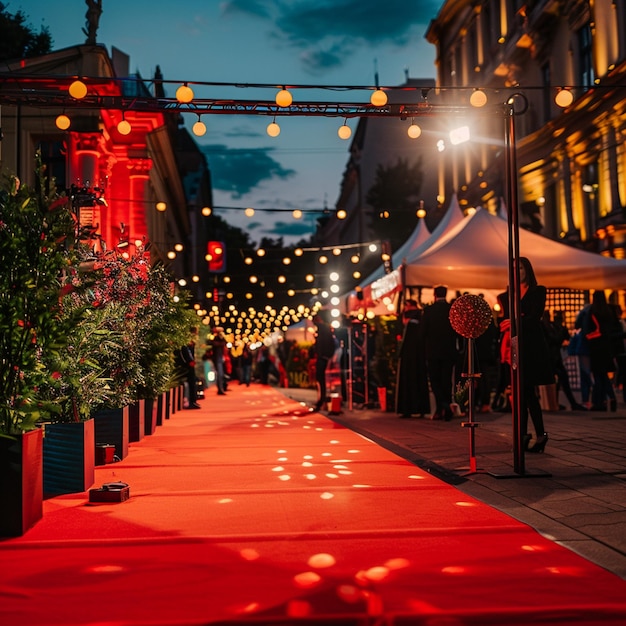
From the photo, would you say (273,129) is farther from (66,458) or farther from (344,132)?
(66,458)

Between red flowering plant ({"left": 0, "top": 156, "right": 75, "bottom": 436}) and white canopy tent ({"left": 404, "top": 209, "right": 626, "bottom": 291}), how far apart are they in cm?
1047

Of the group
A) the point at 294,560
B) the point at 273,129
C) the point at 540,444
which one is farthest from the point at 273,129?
the point at 294,560

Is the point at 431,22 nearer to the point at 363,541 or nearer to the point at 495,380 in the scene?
the point at 495,380

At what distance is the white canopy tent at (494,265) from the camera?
54.3ft

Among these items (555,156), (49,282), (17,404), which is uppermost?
(555,156)

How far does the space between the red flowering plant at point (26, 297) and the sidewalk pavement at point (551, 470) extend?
Result: 3.26 meters

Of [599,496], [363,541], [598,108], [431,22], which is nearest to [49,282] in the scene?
[363,541]

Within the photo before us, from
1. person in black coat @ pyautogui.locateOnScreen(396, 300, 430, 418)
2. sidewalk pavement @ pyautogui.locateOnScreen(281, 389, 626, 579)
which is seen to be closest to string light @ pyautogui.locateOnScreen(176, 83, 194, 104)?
sidewalk pavement @ pyautogui.locateOnScreen(281, 389, 626, 579)

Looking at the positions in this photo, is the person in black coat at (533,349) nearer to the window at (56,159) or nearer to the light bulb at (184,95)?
the light bulb at (184,95)

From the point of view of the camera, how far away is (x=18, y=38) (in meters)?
40.2

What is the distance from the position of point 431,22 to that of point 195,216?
1292 inches

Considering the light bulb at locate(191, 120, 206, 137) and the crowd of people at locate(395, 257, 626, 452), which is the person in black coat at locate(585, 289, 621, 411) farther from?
the light bulb at locate(191, 120, 206, 137)

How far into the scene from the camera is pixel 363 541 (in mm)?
5453

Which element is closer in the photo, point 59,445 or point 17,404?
point 17,404
